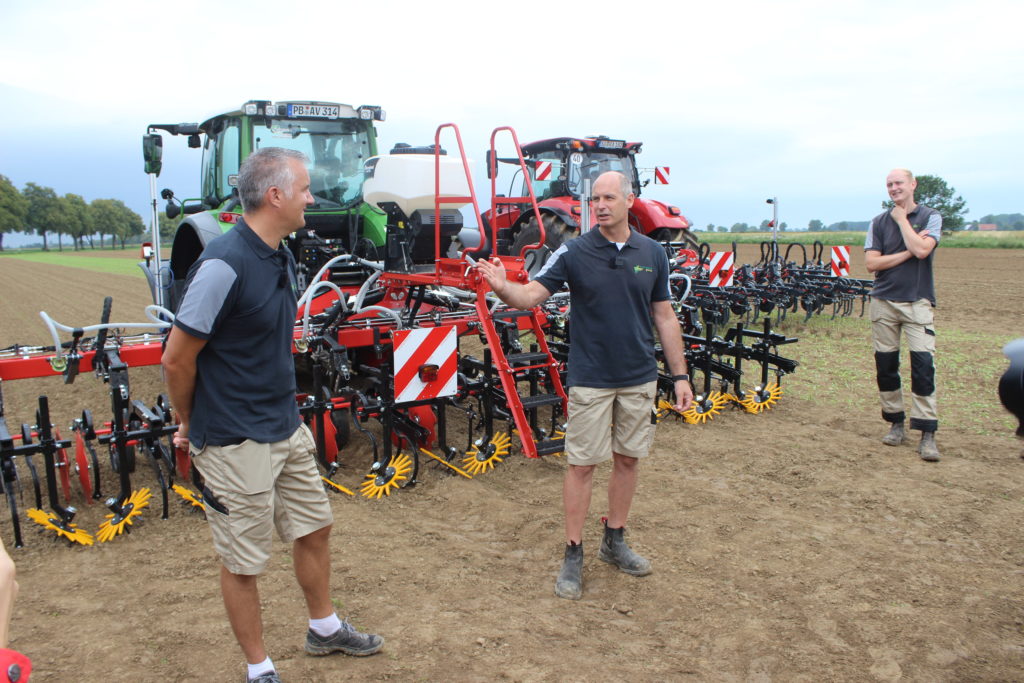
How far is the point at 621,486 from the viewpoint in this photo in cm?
333

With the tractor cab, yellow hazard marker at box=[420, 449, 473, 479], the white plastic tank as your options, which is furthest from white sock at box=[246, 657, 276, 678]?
the tractor cab

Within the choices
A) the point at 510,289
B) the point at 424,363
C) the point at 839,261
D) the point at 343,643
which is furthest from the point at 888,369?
the point at 839,261

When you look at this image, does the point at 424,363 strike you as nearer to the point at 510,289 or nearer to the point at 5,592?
the point at 510,289

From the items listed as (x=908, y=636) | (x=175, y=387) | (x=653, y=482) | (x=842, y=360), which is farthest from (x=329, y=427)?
(x=842, y=360)

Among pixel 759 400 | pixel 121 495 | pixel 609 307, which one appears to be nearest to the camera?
pixel 609 307

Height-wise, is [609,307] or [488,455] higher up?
[609,307]

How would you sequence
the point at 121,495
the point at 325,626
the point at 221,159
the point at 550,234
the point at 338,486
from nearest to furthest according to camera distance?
the point at 325,626 → the point at 121,495 → the point at 338,486 → the point at 221,159 → the point at 550,234

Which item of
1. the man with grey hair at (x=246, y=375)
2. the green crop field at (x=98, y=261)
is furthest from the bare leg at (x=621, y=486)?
the green crop field at (x=98, y=261)

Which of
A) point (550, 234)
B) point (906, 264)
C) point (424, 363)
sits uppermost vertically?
point (550, 234)

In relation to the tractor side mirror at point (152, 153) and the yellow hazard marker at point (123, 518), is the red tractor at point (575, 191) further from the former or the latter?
the yellow hazard marker at point (123, 518)

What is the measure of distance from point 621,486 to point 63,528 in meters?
2.77

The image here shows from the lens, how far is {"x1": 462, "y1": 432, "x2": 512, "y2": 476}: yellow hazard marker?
473 centimetres

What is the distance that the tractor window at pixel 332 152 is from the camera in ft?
22.6

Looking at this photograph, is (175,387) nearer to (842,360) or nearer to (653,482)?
(653,482)
